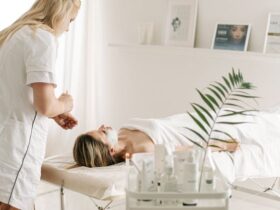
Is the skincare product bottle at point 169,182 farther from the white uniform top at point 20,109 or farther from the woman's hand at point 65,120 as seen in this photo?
the woman's hand at point 65,120

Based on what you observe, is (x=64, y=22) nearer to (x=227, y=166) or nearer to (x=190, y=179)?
(x=190, y=179)

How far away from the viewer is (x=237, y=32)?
337 centimetres

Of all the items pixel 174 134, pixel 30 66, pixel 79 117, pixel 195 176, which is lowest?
pixel 79 117

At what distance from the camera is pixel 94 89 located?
171 inches

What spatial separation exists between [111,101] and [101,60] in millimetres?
385

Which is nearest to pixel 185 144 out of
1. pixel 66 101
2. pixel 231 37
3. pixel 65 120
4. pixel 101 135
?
pixel 101 135

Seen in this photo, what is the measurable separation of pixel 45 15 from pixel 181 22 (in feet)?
6.84

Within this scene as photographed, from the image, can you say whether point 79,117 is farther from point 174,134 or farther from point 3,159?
point 3,159

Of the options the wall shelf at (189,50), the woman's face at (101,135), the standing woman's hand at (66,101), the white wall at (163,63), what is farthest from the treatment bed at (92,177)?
the white wall at (163,63)

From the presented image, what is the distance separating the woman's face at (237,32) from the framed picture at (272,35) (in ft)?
0.62

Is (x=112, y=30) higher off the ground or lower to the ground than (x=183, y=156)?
higher

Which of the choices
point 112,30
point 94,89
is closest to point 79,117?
point 94,89

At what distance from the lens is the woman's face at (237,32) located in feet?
11.0

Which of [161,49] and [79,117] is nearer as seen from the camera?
[161,49]
